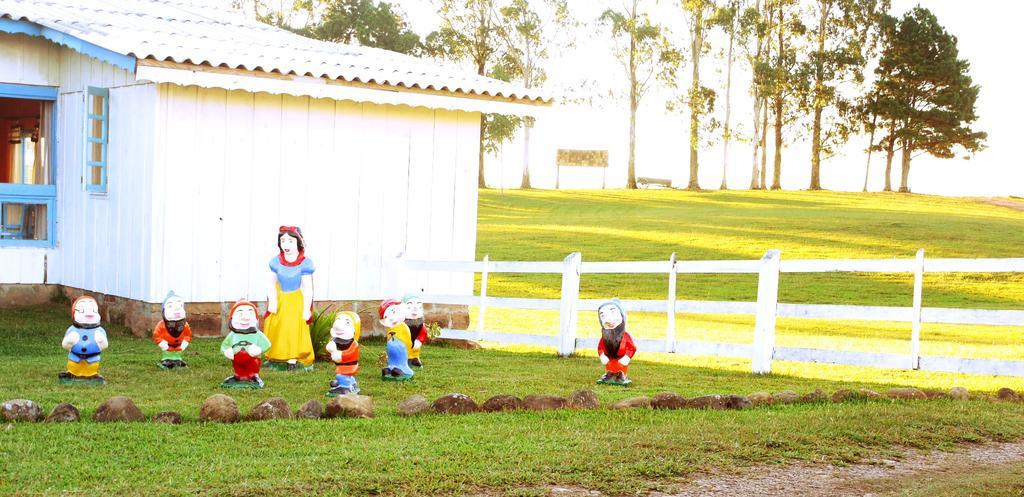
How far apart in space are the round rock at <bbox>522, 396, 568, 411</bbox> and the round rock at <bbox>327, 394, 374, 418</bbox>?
3.78 feet

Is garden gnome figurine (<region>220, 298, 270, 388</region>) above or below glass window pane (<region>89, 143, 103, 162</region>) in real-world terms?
below

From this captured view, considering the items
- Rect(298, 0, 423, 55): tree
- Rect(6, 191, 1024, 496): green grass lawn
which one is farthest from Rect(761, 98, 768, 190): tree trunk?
Rect(6, 191, 1024, 496): green grass lawn

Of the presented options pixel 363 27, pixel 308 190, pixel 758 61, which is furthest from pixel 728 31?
pixel 308 190

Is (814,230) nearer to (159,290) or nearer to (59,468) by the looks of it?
(159,290)

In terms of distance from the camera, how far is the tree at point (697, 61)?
2239 inches

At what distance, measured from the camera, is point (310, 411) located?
8398mm

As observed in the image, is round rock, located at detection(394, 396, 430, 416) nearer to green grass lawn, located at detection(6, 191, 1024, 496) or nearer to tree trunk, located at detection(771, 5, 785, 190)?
green grass lawn, located at detection(6, 191, 1024, 496)

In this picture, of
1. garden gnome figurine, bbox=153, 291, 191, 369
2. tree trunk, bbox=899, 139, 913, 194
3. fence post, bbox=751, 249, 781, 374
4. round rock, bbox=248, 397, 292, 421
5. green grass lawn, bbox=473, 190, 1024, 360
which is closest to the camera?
round rock, bbox=248, 397, 292, 421

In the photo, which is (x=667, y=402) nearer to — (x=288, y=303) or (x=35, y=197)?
(x=288, y=303)

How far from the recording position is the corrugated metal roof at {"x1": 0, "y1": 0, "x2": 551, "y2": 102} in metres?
13.2

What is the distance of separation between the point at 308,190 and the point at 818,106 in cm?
4645

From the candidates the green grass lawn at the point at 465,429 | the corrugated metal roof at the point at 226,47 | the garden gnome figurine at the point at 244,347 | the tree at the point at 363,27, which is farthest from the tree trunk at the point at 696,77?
the garden gnome figurine at the point at 244,347

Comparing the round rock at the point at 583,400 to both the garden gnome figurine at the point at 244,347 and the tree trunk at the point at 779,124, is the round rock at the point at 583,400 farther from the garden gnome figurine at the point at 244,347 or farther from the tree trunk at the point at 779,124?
the tree trunk at the point at 779,124

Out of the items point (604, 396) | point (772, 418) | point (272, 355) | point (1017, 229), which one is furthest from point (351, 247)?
point (1017, 229)
